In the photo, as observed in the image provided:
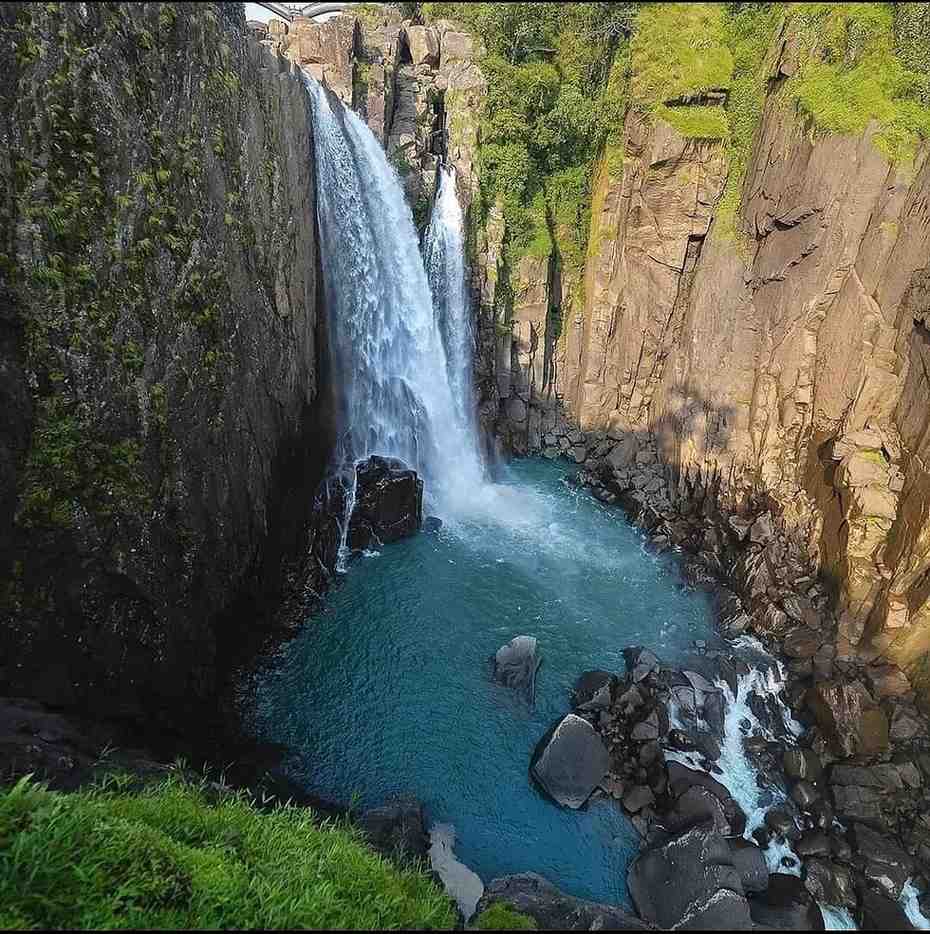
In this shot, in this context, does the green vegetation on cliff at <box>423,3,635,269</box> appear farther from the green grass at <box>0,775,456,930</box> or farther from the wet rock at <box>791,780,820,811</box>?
the green grass at <box>0,775,456,930</box>

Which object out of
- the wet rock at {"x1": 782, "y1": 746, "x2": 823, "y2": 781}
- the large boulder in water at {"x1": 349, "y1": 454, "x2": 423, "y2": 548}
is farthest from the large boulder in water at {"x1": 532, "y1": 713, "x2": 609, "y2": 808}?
the large boulder in water at {"x1": 349, "y1": 454, "x2": 423, "y2": 548}

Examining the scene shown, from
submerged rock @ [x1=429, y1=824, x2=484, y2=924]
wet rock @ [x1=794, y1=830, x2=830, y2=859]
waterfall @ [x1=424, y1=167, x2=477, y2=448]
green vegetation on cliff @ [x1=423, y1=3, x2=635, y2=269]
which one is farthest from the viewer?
green vegetation on cliff @ [x1=423, y1=3, x2=635, y2=269]

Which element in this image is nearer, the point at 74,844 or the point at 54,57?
the point at 74,844

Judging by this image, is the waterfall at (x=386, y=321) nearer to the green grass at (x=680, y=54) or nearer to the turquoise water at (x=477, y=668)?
the turquoise water at (x=477, y=668)

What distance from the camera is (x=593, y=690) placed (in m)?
14.0

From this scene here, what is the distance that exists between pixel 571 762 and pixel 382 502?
9093 millimetres

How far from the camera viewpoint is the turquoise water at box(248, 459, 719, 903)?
11391 mm

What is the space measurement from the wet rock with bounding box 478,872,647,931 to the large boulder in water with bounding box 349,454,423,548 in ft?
35.4

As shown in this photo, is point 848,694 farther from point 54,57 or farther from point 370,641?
point 54,57

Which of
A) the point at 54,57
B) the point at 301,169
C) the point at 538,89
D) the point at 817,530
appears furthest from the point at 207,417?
the point at 538,89

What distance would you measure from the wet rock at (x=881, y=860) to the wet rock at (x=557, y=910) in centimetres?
597

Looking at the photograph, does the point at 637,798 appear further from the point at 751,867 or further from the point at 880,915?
the point at 880,915

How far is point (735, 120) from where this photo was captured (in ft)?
69.2

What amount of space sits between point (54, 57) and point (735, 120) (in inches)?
820
